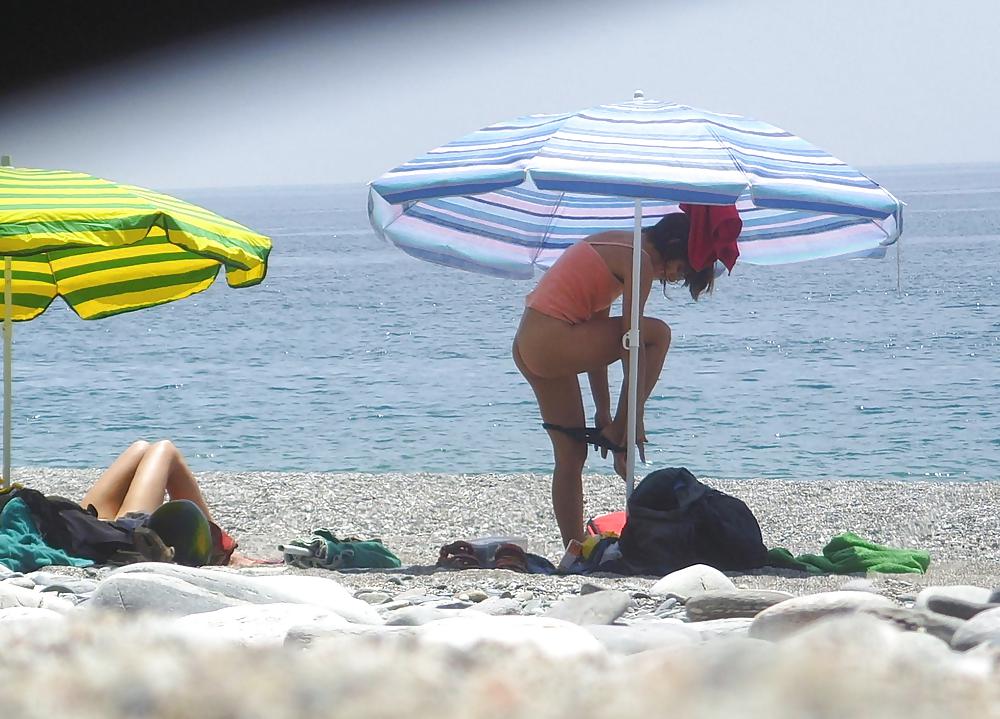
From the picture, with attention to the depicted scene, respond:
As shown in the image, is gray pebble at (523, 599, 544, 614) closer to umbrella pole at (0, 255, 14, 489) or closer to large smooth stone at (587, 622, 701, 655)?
large smooth stone at (587, 622, 701, 655)

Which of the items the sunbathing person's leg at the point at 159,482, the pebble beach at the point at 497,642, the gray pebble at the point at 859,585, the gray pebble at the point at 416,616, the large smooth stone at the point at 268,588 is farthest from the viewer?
the sunbathing person's leg at the point at 159,482

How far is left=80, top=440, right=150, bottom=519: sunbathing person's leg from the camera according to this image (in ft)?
18.8

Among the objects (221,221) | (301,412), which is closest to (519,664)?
(221,221)

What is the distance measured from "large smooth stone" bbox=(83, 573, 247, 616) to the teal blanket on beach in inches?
65.0

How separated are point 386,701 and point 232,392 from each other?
56.0 feet

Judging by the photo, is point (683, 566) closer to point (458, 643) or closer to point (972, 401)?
point (458, 643)

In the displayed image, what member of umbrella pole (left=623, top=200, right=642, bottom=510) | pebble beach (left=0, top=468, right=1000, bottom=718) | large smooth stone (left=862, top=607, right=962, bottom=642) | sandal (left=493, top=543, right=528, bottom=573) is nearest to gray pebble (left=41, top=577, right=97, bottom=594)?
pebble beach (left=0, top=468, right=1000, bottom=718)

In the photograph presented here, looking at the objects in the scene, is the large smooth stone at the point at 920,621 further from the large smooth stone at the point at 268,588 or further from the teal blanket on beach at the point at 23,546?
the teal blanket on beach at the point at 23,546

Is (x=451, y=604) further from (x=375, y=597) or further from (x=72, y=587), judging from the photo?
(x=72, y=587)

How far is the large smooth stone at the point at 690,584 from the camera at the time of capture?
13.6ft

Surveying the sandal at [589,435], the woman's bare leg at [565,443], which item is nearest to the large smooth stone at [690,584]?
the sandal at [589,435]

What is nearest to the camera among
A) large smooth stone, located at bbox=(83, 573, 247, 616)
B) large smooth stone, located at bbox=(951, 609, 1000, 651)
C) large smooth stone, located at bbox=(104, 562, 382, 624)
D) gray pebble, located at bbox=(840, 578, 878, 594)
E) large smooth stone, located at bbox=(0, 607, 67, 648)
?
large smooth stone, located at bbox=(0, 607, 67, 648)

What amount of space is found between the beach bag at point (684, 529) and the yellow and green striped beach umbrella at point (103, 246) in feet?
6.99

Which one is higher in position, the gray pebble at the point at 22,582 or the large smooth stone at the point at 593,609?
the large smooth stone at the point at 593,609
